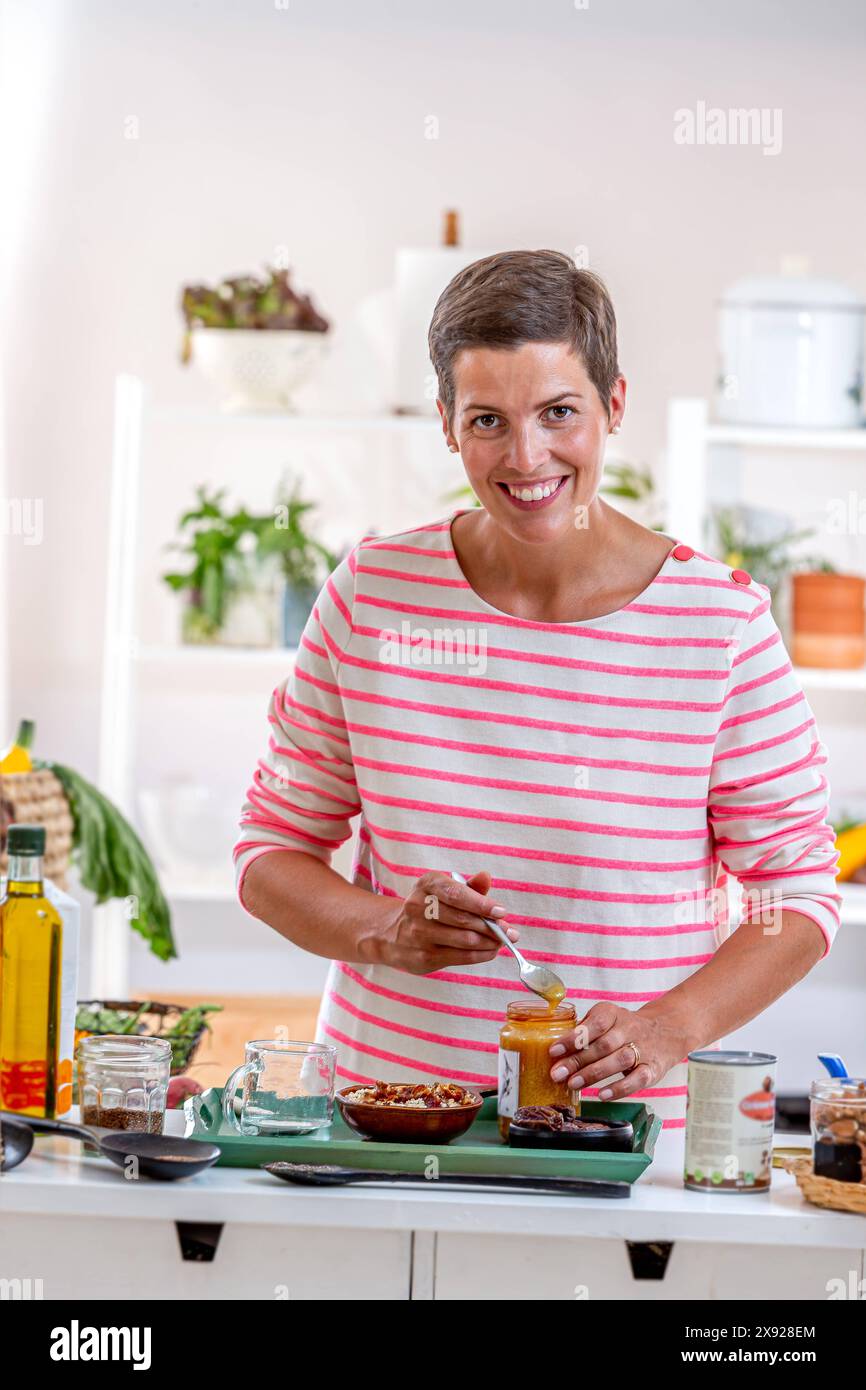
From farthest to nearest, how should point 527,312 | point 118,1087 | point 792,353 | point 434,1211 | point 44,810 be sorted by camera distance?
point 792,353 → point 44,810 → point 527,312 → point 118,1087 → point 434,1211

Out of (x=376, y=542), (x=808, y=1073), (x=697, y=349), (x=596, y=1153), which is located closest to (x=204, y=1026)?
(x=376, y=542)

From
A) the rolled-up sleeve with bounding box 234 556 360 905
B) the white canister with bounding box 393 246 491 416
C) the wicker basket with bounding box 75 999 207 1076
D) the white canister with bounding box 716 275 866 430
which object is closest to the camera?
the rolled-up sleeve with bounding box 234 556 360 905

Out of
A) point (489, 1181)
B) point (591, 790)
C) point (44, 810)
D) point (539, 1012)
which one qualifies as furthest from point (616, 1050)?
point (44, 810)

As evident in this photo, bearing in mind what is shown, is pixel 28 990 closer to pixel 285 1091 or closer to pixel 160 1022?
pixel 285 1091

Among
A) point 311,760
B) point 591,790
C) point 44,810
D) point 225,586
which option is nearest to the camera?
point 591,790

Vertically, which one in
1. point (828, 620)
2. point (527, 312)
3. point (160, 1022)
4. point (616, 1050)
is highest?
point (527, 312)

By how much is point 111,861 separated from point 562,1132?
1401mm

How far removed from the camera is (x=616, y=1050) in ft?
4.27

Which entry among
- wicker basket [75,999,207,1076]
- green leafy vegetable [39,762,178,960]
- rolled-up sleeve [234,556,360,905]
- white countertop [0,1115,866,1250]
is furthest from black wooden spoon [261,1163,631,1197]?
green leafy vegetable [39,762,178,960]

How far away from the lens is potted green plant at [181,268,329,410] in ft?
10.4

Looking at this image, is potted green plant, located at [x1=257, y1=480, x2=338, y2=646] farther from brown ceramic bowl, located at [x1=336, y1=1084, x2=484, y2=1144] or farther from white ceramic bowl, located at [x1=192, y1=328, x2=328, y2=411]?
brown ceramic bowl, located at [x1=336, y1=1084, x2=484, y2=1144]

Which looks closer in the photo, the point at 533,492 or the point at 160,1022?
the point at 533,492

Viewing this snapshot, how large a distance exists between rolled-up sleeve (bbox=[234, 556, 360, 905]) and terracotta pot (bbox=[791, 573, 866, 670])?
5.63ft

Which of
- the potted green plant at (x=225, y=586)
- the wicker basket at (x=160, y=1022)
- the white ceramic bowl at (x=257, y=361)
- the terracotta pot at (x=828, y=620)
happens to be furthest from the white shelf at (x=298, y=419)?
the wicker basket at (x=160, y=1022)
